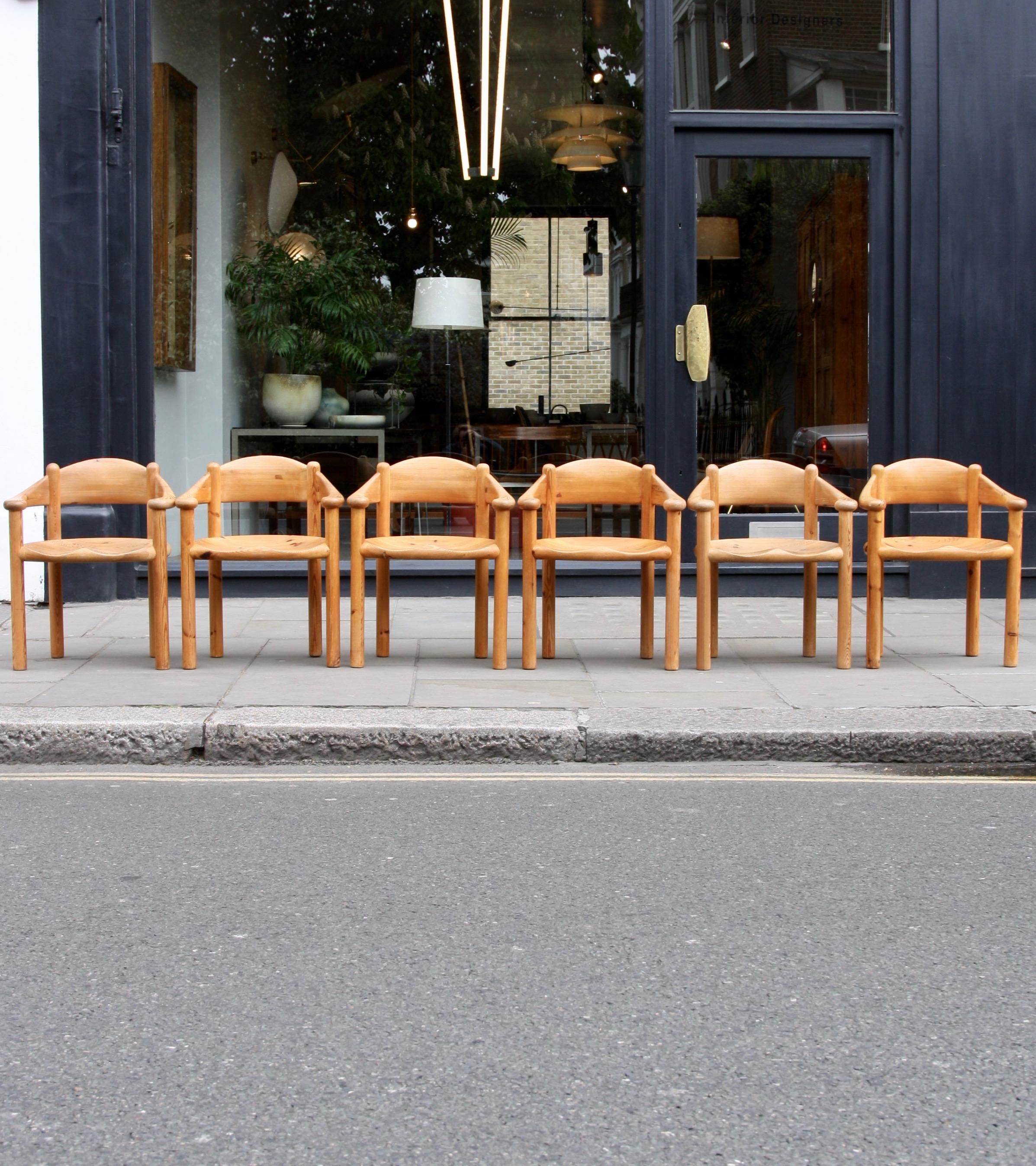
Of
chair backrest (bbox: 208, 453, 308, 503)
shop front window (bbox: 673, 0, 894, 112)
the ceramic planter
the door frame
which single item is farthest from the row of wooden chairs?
shop front window (bbox: 673, 0, 894, 112)

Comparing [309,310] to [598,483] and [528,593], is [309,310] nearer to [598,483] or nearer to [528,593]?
[598,483]

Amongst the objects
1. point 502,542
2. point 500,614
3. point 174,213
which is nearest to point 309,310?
point 174,213

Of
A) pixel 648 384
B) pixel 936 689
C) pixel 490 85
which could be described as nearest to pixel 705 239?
pixel 648 384

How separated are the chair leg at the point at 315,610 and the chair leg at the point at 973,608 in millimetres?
3347

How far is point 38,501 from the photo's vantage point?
7574mm

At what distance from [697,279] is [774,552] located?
11.1ft

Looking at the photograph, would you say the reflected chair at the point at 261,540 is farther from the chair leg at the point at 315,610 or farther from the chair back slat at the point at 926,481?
the chair back slat at the point at 926,481

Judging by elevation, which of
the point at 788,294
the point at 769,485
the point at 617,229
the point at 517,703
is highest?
the point at 617,229

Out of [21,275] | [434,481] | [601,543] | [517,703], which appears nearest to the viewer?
[517,703]

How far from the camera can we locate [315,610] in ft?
25.1

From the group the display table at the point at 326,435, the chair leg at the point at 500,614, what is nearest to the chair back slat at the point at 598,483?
the chair leg at the point at 500,614

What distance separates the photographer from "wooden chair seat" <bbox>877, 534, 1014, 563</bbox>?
23.9 feet

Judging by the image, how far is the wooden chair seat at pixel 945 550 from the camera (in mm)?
7273

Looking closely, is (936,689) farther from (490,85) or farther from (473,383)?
(490,85)
